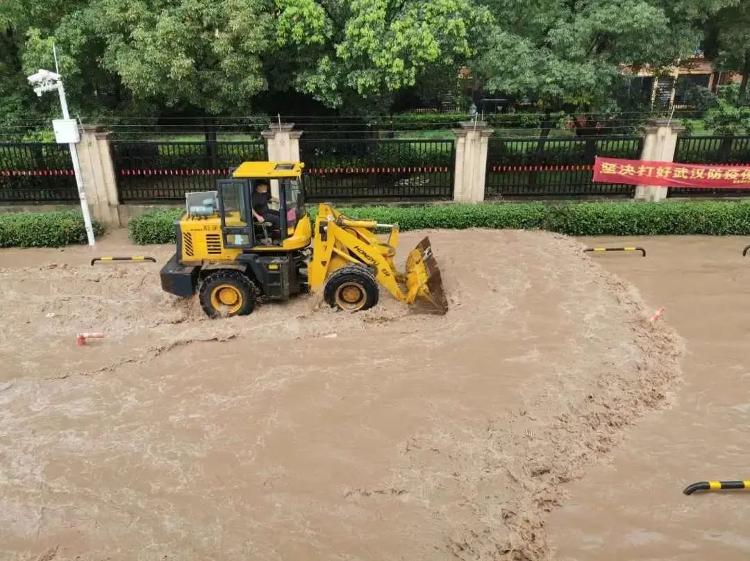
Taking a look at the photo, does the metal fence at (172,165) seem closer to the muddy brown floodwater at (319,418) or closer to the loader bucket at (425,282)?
the muddy brown floodwater at (319,418)

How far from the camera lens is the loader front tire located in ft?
27.8

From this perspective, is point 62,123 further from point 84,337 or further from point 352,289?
point 352,289

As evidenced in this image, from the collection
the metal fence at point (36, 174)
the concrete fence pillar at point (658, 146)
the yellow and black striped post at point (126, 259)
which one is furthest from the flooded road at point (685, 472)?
the metal fence at point (36, 174)

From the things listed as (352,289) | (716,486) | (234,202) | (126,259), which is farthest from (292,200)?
(716,486)

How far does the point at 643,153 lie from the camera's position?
13906 millimetres

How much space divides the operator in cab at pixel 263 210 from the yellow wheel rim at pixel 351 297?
49.6 inches

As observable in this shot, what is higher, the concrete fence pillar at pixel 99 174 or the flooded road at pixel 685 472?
the concrete fence pillar at pixel 99 174

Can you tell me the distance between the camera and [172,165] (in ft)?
45.9

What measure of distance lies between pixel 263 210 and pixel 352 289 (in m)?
1.62

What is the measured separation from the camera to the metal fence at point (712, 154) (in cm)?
1405

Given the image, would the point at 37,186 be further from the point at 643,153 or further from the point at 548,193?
the point at 643,153

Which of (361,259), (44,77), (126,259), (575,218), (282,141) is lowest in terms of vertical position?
(126,259)

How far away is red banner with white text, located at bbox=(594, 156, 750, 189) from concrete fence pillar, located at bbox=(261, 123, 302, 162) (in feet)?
22.1

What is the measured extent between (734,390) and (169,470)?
5.99m
